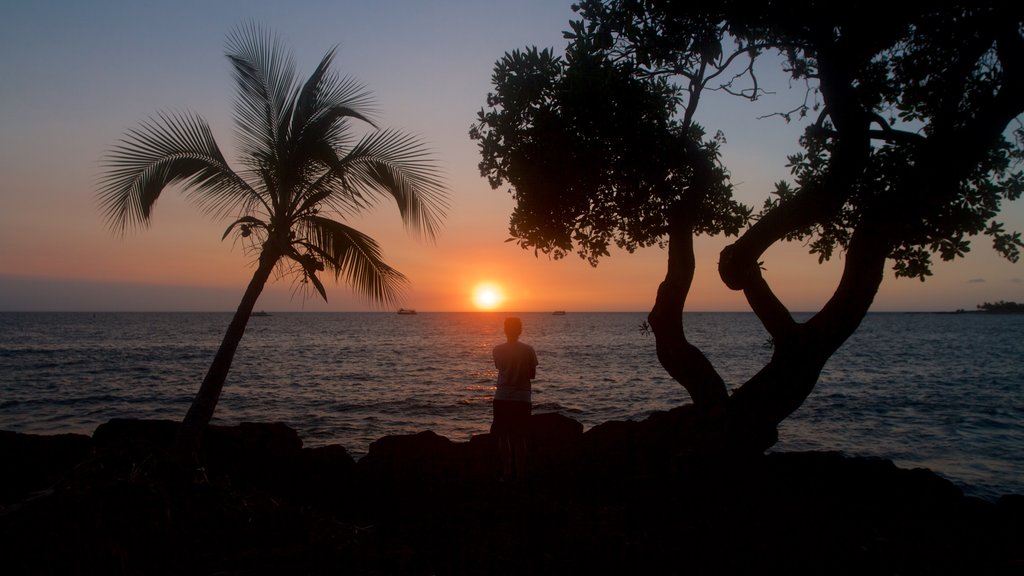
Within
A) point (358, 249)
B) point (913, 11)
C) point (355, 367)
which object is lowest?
point (355, 367)

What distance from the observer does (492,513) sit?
7.39 m

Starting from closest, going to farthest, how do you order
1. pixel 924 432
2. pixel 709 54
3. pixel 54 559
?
pixel 54 559 < pixel 709 54 < pixel 924 432

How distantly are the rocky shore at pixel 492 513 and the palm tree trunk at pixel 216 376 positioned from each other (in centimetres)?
63

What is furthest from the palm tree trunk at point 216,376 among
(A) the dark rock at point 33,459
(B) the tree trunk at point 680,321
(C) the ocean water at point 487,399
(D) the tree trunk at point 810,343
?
(C) the ocean water at point 487,399

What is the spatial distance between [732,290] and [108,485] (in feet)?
26.5

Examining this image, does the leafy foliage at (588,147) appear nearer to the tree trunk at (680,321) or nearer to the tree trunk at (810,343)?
the tree trunk at (680,321)

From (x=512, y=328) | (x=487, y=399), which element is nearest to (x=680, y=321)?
(x=512, y=328)

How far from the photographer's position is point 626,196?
9.71 metres

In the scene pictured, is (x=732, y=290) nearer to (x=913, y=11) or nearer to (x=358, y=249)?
(x=913, y=11)

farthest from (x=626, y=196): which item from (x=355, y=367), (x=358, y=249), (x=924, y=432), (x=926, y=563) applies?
(x=355, y=367)

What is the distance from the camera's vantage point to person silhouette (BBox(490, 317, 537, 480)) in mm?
8844

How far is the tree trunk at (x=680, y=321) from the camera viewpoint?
31.0 ft

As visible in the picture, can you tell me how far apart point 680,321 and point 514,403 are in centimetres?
301

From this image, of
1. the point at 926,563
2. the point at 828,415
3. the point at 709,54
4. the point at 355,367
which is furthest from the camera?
the point at 355,367
